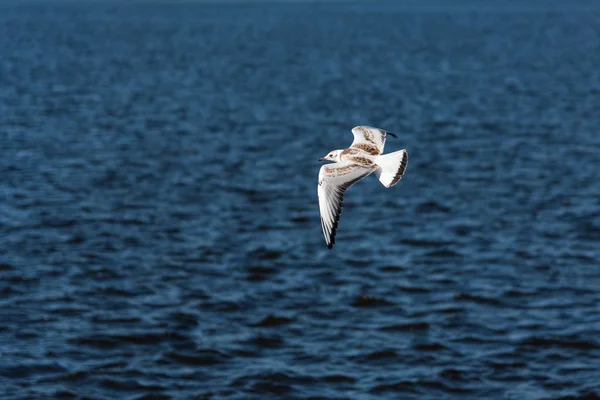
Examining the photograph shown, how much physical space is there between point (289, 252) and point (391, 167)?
42.8 ft

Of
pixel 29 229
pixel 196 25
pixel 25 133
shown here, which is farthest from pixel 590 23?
pixel 29 229

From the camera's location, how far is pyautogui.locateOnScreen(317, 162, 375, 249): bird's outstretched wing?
36.1ft

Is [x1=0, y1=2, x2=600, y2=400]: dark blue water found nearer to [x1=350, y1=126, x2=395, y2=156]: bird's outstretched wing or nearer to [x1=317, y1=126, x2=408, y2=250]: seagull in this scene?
[x1=350, y1=126, x2=395, y2=156]: bird's outstretched wing

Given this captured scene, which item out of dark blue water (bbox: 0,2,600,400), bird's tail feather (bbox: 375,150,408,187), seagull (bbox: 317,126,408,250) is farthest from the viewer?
dark blue water (bbox: 0,2,600,400)

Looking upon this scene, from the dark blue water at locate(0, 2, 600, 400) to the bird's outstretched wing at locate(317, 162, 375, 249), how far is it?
240 inches

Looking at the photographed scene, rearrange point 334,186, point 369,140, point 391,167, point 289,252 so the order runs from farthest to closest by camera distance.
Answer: point 289,252
point 369,140
point 334,186
point 391,167

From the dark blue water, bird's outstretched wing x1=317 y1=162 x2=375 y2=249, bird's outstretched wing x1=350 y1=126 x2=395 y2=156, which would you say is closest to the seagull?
bird's outstretched wing x1=317 y1=162 x2=375 y2=249

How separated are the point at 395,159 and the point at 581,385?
7.86 metres

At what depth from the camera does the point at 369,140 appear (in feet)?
39.7

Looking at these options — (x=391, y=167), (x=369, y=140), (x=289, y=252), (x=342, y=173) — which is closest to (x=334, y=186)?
(x=342, y=173)

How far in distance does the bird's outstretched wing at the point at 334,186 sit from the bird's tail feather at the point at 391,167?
191mm

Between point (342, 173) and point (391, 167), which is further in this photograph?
point (342, 173)

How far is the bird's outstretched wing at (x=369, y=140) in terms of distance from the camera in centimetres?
1180

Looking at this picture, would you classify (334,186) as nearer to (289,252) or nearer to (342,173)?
(342,173)
